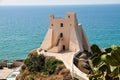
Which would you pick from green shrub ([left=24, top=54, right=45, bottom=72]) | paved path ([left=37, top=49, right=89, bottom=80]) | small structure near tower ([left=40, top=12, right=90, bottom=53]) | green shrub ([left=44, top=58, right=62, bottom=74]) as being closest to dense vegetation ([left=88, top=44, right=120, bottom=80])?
paved path ([left=37, top=49, right=89, bottom=80])

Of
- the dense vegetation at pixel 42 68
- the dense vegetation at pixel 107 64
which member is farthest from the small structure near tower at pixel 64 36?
the dense vegetation at pixel 107 64

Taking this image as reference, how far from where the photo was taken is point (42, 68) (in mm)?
33281

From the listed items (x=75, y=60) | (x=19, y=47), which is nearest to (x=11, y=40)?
(x=19, y=47)

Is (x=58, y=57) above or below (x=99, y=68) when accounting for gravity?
below

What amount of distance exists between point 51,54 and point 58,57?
1.33m

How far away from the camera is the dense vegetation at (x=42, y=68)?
3078cm

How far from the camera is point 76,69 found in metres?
28.7

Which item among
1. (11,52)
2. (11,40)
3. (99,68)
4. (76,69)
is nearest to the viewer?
(99,68)

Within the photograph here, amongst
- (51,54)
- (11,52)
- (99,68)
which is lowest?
(11,52)

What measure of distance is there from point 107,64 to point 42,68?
2776 cm

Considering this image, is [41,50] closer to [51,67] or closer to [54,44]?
[54,44]

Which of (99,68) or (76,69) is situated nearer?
(99,68)

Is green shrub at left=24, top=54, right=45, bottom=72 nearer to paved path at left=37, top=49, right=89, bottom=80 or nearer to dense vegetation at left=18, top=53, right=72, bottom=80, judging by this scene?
dense vegetation at left=18, top=53, right=72, bottom=80

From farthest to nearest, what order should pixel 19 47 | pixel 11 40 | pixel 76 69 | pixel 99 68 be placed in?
pixel 11 40, pixel 19 47, pixel 76 69, pixel 99 68
